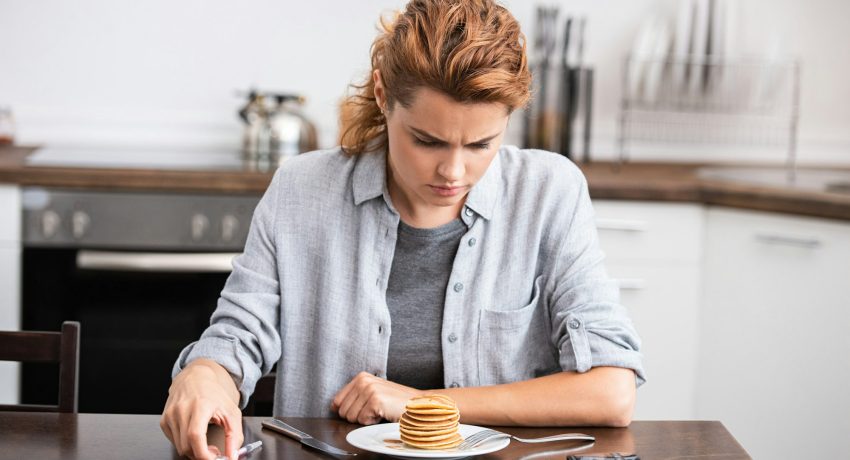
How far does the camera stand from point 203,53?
3354mm

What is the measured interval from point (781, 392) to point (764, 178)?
668 mm

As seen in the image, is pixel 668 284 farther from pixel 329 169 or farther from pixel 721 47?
pixel 329 169

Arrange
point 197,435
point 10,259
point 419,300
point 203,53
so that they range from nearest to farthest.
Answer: point 197,435, point 419,300, point 10,259, point 203,53

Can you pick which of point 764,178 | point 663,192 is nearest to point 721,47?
point 764,178

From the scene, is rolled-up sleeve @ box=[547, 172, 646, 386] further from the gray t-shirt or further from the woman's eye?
the woman's eye

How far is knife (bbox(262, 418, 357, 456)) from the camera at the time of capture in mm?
1282

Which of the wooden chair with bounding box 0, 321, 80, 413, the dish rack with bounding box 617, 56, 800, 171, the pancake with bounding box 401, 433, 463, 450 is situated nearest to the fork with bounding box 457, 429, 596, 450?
the pancake with bounding box 401, 433, 463, 450

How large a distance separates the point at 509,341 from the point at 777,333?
1.25 m

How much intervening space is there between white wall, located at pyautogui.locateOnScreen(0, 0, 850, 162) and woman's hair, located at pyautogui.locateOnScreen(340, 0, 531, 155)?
5.98 feet

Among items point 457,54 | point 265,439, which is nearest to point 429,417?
point 265,439

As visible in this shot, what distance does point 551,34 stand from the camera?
3.33m

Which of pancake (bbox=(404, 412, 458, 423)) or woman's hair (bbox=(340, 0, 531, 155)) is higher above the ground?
woman's hair (bbox=(340, 0, 531, 155))

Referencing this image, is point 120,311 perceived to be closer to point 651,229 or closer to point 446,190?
point 651,229

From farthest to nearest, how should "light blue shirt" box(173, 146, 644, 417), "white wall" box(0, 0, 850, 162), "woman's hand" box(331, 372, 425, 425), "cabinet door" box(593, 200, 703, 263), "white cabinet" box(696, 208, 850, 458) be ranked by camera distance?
1. "white wall" box(0, 0, 850, 162)
2. "cabinet door" box(593, 200, 703, 263)
3. "white cabinet" box(696, 208, 850, 458)
4. "light blue shirt" box(173, 146, 644, 417)
5. "woman's hand" box(331, 372, 425, 425)
